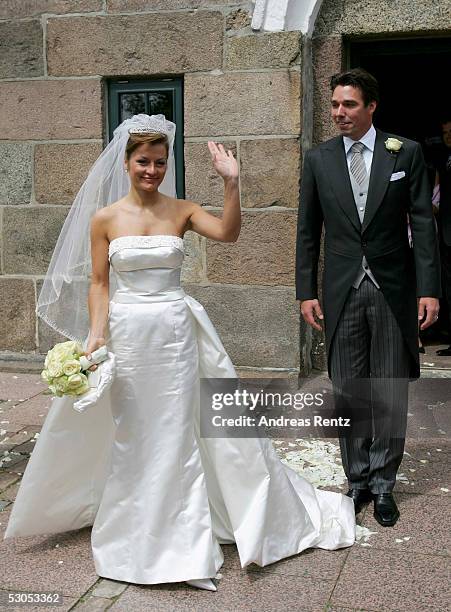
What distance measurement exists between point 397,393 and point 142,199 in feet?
4.87

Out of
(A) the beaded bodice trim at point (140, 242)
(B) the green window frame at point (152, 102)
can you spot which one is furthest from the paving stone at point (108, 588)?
(B) the green window frame at point (152, 102)

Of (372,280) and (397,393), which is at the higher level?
(372,280)

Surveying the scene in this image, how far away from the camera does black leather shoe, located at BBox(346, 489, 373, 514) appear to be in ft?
12.4

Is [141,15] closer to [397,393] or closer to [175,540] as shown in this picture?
[397,393]

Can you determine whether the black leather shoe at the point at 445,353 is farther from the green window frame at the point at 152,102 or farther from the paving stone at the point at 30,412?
the paving stone at the point at 30,412

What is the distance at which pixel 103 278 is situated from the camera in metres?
3.36

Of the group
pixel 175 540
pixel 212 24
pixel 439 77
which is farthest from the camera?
pixel 439 77

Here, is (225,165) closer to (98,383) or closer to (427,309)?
(98,383)

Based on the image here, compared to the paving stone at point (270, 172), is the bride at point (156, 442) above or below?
below

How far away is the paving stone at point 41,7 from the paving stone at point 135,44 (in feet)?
0.25

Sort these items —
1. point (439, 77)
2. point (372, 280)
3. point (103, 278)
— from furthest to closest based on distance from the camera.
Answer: point (439, 77), point (372, 280), point (103, 278)

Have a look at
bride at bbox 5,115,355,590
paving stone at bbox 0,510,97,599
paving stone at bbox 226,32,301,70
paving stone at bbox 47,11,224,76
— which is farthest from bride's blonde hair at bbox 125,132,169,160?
paving stone at bbox 47,11,224,76

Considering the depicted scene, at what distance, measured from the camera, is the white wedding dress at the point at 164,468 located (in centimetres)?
313

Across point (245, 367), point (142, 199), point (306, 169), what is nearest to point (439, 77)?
point (245, 367)
